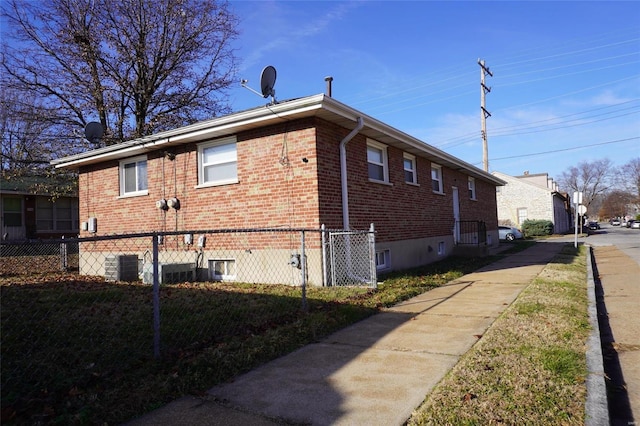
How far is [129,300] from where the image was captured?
7.11 metres

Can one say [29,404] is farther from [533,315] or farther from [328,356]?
[533,315]

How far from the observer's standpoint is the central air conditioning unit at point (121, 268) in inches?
394

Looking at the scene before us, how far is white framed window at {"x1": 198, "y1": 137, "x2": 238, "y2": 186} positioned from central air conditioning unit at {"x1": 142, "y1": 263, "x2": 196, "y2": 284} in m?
2.02

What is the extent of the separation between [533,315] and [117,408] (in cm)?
508

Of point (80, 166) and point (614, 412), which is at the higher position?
point (80, 166)

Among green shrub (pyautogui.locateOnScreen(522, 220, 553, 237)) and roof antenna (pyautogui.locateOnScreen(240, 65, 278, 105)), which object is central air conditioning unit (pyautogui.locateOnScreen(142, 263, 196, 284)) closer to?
roof antenna (pyautogui.locateOnScreen(240, 65, 278, 105))

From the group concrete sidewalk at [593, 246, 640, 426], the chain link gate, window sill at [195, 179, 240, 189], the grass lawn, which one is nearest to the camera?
the grass lawn

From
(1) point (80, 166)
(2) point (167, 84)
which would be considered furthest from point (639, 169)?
(1) point (80, 166)

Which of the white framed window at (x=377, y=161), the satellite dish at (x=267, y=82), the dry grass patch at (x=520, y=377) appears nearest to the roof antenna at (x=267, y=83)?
the satellite dish at (x=267, y=82)

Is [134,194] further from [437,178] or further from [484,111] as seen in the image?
[484,111]

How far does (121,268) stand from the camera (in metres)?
10.0

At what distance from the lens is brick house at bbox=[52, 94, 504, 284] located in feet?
28.2

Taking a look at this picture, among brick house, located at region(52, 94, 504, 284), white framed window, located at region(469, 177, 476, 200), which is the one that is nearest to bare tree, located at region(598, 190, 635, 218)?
white framed window, located at region(469, 177, 476, 200)

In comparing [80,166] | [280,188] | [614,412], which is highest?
[80,166]
